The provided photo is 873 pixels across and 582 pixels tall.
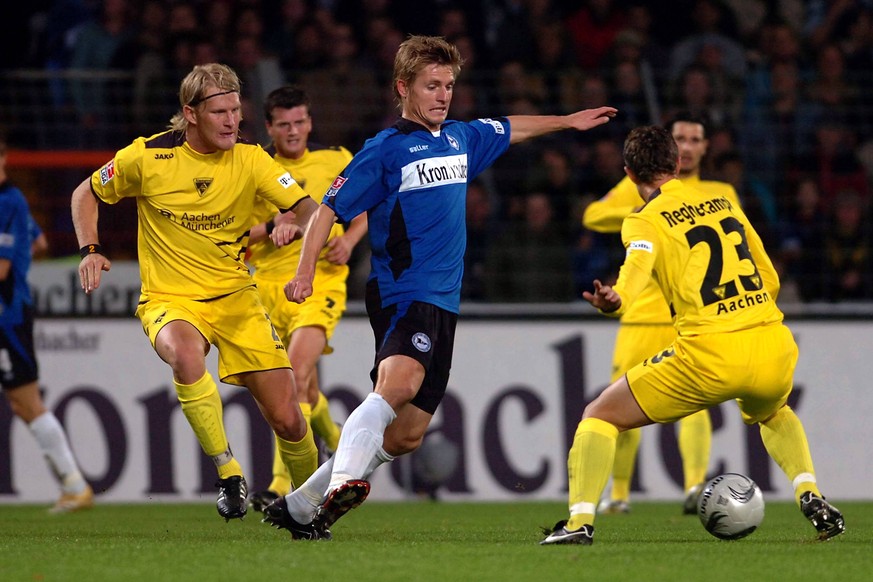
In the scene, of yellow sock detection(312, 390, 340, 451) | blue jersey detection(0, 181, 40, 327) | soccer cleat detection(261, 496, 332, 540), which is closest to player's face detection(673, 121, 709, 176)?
yellow sock detection(312, 390, 340, 451)

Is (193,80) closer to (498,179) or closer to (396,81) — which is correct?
(396,81)

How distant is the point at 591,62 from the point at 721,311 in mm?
8046

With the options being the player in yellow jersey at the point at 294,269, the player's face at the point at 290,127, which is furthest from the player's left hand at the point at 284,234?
the player's face at the point at 290,127

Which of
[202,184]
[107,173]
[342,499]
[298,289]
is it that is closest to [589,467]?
[342,499]

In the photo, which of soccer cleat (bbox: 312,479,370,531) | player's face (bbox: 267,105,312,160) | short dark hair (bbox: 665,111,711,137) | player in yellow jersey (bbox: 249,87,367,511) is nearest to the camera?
soccer cleat (bbox: 312,479,370,531)

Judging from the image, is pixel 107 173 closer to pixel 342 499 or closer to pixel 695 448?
pixel 342 499

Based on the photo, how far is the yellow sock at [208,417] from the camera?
6.89m

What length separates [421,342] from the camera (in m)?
6.25

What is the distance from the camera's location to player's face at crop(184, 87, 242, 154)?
23.1 feet

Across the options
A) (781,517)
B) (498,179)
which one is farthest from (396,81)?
(498,179)

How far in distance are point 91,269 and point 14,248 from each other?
9.98 feet

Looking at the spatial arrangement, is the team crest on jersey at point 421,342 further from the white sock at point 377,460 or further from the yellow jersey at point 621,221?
the yellow jersey at point 621,221

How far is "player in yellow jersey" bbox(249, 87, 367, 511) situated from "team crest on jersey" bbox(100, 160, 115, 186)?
1.39 m

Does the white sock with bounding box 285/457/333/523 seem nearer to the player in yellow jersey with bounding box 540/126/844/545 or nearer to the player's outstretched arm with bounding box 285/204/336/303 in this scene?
the player's outstretched arm with bounding box 285/204/336/303
